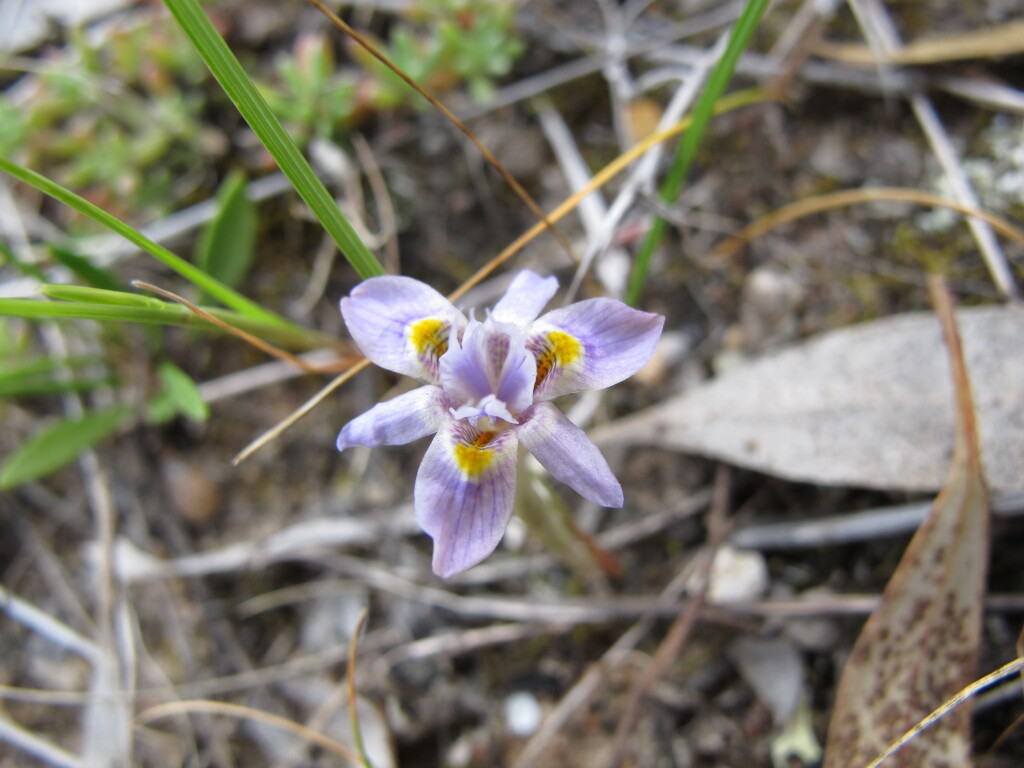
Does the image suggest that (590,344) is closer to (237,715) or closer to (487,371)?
(487,371)

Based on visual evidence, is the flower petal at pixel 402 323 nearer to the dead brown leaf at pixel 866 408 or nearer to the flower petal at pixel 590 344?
the flower petal at pixel 590 344

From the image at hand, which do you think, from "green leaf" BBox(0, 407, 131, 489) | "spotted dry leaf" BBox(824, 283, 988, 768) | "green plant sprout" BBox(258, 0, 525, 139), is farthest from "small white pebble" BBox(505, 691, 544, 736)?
"green plant sprout" BBox(258, 0, 525, 139)

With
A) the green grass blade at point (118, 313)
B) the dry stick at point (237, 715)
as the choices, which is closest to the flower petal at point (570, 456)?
the green grass blade at point (118, 313)

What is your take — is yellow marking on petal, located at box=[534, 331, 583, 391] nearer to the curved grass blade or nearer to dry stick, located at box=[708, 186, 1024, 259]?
the curved grass blade

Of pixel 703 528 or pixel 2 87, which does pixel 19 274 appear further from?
pixel 703 528

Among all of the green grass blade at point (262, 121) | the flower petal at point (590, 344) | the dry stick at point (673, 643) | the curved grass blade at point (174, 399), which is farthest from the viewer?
the curved grass blade at point (174, 399)

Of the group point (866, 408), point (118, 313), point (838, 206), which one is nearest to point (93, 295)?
point (118, 313)
